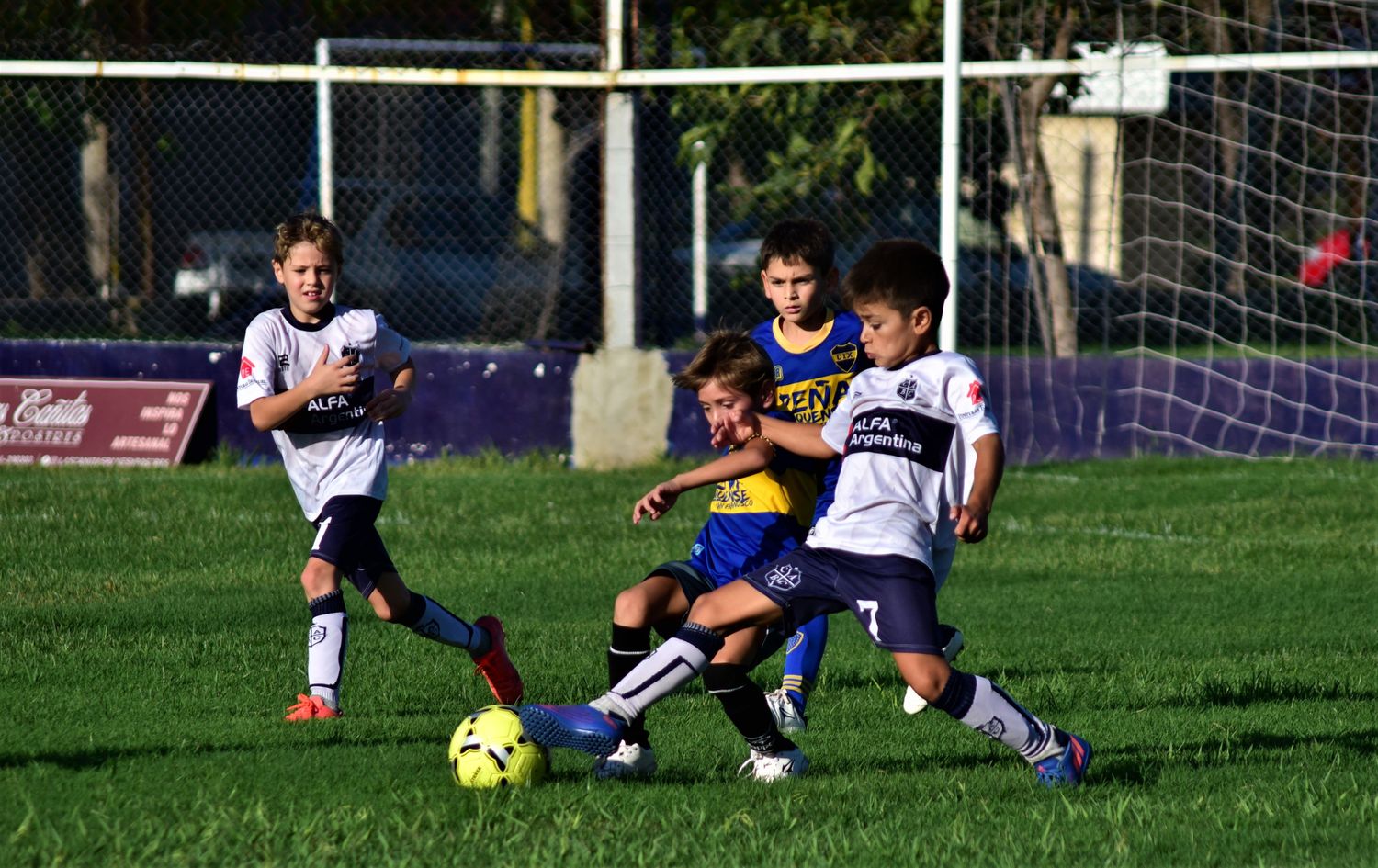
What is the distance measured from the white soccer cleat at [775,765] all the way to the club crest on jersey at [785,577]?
0.54 meters

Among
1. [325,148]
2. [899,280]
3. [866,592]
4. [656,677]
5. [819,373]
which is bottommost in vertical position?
[656,677]

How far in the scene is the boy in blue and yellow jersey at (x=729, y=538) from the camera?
187 inches

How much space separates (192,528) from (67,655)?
135 inches

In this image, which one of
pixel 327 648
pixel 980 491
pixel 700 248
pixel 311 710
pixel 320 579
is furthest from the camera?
pixel 700 248

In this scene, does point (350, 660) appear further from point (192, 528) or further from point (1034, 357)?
point (1034, 357)

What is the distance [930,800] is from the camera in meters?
4.50

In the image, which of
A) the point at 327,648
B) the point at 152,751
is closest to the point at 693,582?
the point at 327,648

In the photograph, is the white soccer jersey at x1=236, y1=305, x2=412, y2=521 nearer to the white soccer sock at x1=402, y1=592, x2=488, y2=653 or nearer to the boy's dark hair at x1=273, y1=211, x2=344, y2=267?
the boy's dark hair at x1=273, y1=211, x2=344, y2=267

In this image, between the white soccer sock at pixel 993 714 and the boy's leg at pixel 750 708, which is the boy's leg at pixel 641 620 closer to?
the boy's leg at pixel 750 708

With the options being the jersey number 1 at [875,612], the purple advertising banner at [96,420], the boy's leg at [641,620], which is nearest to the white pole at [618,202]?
the purple advertising banner at [96,420]

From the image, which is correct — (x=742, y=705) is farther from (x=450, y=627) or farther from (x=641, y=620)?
(x=450, y=627)

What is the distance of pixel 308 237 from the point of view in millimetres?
5703

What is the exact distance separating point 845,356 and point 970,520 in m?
1.22

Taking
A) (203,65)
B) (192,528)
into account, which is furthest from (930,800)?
(203,65)
